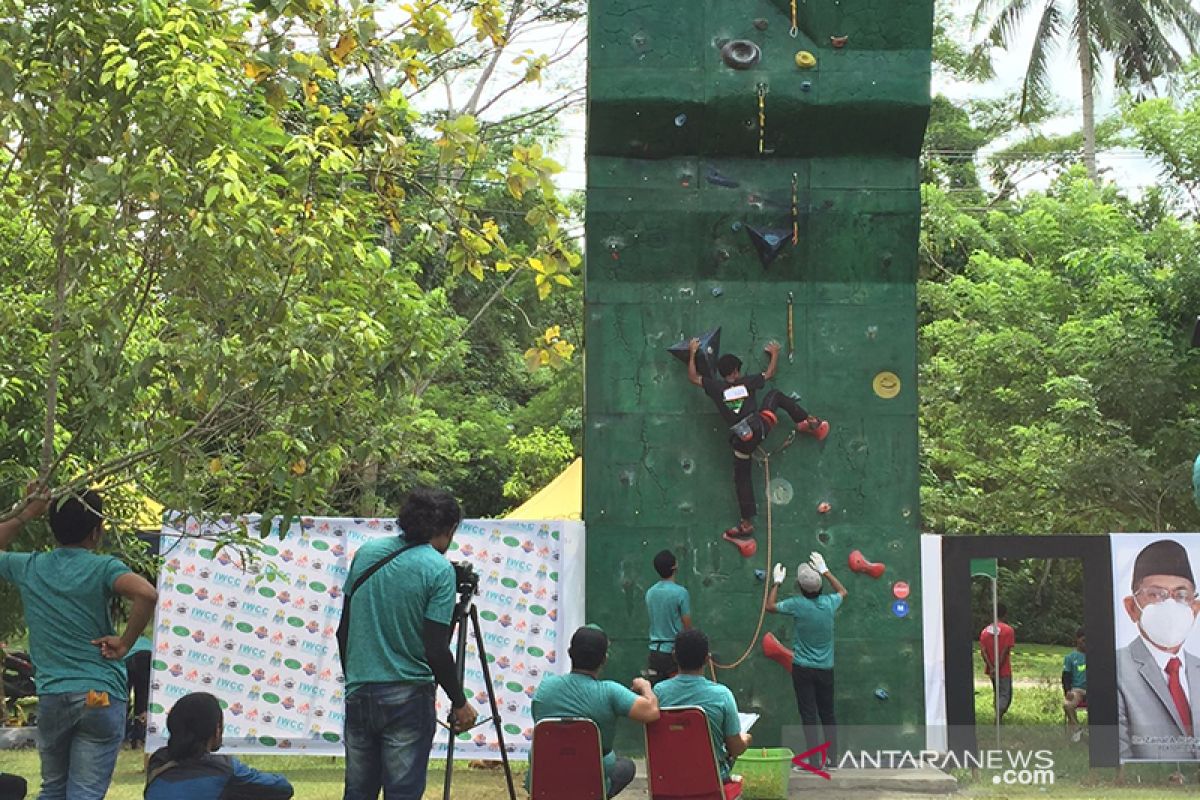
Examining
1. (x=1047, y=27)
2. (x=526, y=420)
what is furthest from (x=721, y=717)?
(x=1047, y=27)

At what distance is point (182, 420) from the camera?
6867 millimetres

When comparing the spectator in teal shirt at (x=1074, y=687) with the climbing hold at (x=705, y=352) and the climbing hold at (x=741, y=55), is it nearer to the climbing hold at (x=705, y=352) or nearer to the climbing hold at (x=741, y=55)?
the climbing hold at (x=705, y=352)

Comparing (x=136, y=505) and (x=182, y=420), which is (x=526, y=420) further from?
(x=182, y=420)

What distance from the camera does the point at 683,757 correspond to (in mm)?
6598

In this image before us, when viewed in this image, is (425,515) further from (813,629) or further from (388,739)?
(813,629)

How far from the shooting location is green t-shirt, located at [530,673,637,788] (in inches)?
257

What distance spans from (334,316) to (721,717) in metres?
2.51

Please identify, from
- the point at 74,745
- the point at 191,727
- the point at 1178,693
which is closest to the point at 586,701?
the point at 191,727

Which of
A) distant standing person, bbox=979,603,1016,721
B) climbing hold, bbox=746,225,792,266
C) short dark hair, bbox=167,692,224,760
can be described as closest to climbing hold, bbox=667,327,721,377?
climbing hold, bbox=746,225,792,266

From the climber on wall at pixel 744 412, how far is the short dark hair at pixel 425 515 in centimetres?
495

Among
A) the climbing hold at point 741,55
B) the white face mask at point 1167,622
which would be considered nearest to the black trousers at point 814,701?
the white face mask at point 1167,622

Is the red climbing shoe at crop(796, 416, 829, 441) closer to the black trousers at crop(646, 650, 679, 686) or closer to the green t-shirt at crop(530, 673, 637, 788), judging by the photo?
the black trousers at crop(646, 650, 679, 686)

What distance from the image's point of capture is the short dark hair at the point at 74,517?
593 centimetres

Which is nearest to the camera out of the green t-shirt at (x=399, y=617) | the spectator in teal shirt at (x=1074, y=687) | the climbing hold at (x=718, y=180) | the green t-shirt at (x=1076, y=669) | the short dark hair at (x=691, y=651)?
the green t-shirt at (x=399, y=617)
